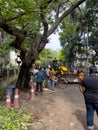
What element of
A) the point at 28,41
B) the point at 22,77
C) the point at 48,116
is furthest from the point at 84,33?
the point at 48,116

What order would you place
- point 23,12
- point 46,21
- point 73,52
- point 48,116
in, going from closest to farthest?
1. point 48,116
2. point 23,12
3. point 46,21
4. point 73,52

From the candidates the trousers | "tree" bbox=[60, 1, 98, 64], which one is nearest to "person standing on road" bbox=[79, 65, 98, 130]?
the trousers

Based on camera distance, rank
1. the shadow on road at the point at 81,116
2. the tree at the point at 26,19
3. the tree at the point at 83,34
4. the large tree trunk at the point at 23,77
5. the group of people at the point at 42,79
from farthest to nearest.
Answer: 1. the tree at the point at 83,34
2. the large tree trunk at the point at 23,77
3. the group of people at the point at 42,79
4. the tree at the point at 26,19
5. the shadow on road at the point at 81,116

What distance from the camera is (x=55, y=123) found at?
8.67m

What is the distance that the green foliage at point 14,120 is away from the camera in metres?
7.70

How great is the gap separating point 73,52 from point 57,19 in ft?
71.8

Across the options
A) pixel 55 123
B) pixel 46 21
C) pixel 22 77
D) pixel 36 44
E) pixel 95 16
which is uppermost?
pixel 95 16

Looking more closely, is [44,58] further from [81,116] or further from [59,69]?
[81,116]

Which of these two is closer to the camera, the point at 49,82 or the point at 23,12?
the point at 23,12

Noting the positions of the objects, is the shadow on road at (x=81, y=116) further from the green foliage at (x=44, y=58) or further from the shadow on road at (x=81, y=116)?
the green foliage at (x=44, y=58)

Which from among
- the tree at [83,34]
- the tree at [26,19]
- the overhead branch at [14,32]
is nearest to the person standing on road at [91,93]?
the tree at [26,19]

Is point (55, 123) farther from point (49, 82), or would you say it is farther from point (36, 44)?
point (49, 82)

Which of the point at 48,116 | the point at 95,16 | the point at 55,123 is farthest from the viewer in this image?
the point at 95,16

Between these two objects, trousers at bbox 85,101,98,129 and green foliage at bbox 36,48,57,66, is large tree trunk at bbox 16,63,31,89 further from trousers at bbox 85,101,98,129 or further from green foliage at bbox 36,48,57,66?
green foliage at bbox 36,48,57,66
